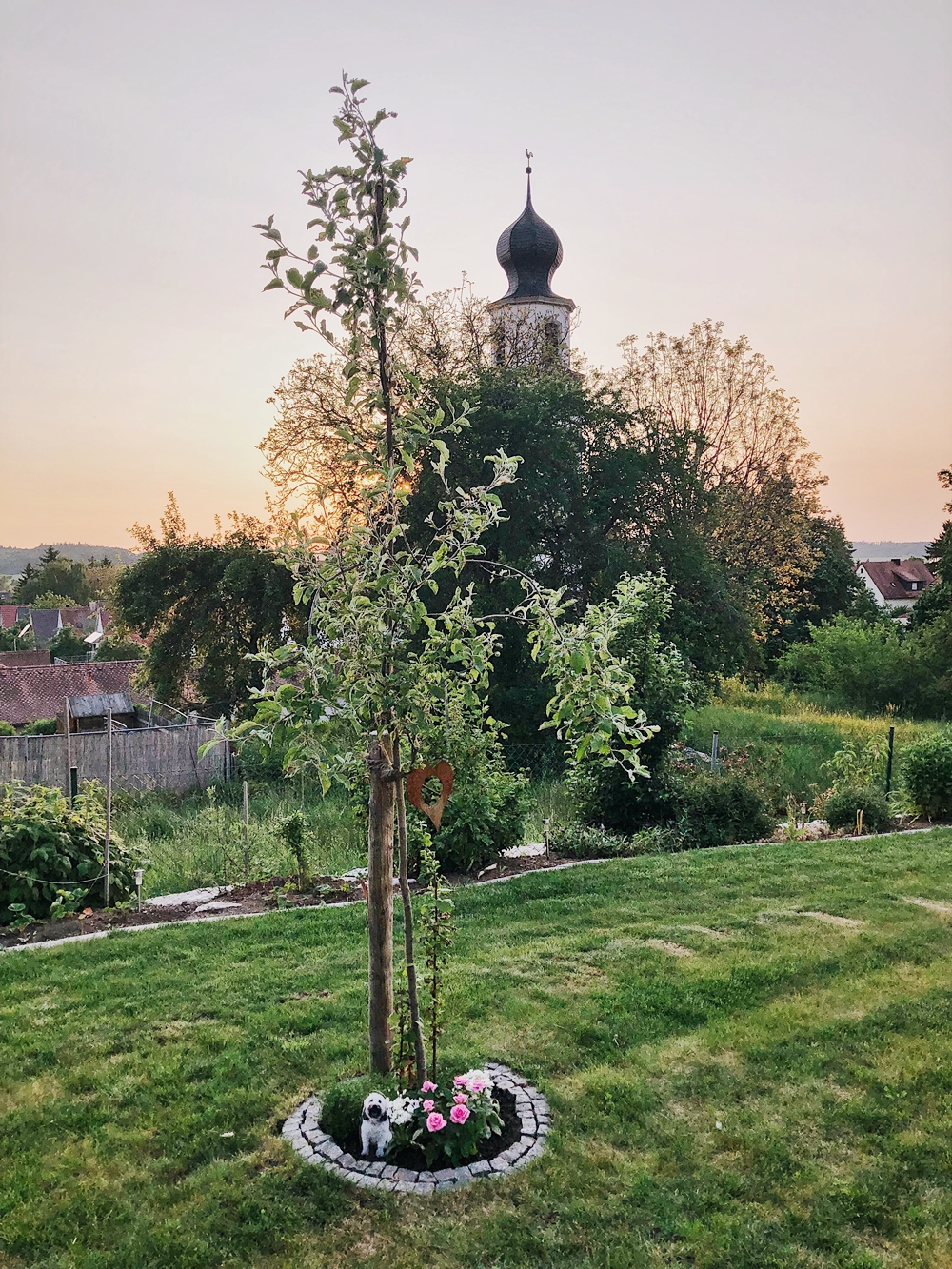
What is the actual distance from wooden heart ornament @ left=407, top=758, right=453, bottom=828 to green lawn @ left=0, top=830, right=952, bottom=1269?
1239mm

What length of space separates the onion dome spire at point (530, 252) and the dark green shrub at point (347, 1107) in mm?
24919

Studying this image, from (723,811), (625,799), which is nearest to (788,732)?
(723,811)

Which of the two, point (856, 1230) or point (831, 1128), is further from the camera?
point (831, 1128)

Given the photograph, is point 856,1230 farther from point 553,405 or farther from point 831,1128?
point 553,405

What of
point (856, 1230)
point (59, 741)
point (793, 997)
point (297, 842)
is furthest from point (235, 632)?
point (856, 1230)

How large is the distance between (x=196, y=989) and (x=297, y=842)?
230 centimetres

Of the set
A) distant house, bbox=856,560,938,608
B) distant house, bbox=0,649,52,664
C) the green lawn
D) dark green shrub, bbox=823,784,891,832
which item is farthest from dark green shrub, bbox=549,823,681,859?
distant house, bbox=856,560,938,608

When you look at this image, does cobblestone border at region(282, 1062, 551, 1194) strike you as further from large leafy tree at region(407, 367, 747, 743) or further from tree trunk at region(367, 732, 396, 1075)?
large leafy tree at region(407, 367, 747, 743)

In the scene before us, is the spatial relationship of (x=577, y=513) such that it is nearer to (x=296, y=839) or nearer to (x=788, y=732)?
(x=788, y=732)

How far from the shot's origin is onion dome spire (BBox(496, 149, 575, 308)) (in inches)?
1016

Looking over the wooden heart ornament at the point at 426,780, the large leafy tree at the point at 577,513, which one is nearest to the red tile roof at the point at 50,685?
the large leafy tree at the point at 577,513

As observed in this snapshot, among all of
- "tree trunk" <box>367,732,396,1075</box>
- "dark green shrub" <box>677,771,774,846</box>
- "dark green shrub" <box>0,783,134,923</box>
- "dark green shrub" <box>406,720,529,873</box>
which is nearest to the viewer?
"tree trunk" <box>367,732,396,1075</box>

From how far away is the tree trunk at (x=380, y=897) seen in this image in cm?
332

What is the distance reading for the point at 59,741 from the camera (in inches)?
519
